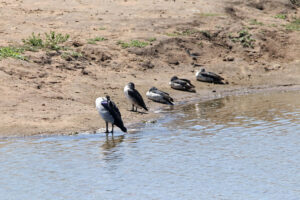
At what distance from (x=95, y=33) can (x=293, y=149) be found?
13766 millimetres

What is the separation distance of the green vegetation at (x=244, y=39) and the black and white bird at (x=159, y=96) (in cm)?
826

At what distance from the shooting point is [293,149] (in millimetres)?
13273

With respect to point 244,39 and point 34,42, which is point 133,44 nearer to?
point 34,42

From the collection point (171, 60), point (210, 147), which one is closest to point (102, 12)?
point (171, 60)

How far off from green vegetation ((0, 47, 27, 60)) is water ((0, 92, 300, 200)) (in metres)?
6.39

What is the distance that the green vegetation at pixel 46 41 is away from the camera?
74.0ft

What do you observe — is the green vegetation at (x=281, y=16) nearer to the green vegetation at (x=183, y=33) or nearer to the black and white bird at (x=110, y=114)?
the green vegetation at (x=183, y=33)

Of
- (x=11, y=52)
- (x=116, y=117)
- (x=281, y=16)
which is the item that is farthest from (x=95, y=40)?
(x=281, y=16)

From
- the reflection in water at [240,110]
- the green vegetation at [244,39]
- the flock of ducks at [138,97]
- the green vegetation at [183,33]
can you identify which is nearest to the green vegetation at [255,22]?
the green vegetation at [244,39]

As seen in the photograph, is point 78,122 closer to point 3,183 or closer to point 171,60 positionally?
point 3,183

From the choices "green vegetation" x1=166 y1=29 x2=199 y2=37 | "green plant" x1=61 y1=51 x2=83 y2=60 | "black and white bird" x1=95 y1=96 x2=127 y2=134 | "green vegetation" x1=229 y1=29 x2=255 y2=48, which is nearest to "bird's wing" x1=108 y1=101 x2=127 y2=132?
"black and white bird" x1=95 y1=96 x2=127 y2=134

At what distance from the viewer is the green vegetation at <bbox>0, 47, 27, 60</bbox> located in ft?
67.6

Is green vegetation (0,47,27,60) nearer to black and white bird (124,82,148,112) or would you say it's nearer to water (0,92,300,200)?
black and white bird (124,82,148,112)

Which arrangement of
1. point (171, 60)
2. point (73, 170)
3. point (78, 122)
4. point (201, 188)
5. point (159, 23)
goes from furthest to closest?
point (159, 23), point (171, 60), point (78, 122), point (73, 170), point (201, 188)
